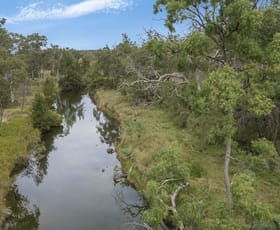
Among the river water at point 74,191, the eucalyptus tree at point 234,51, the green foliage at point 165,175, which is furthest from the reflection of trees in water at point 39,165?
the eucalyptus tree at point 234,51

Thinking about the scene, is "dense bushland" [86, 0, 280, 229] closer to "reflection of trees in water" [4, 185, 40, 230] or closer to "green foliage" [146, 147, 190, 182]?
"green foliage" [146, 147, 190, 182]

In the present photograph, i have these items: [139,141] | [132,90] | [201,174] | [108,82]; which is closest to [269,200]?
[201,174]

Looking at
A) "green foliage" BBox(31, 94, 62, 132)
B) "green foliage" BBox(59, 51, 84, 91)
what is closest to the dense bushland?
"green foliage" BBox(31, 94, 62, 132)

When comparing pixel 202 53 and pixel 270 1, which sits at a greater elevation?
pixel 270 1

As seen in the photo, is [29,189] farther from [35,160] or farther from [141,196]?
[141,196]

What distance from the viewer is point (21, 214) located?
63.4 feet

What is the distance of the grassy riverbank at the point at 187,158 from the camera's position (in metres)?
16.2

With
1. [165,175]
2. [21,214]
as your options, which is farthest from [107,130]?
[165,175]

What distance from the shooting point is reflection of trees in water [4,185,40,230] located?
59.1ft

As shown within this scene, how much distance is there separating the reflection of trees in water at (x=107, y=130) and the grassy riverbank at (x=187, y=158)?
1547mm

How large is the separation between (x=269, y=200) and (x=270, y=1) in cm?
967

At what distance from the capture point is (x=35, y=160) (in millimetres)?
27922

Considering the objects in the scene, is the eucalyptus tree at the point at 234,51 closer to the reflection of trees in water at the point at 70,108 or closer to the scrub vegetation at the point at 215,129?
the scrub vegetation at the point at 215,129

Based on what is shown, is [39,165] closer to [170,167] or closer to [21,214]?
[21,214]
